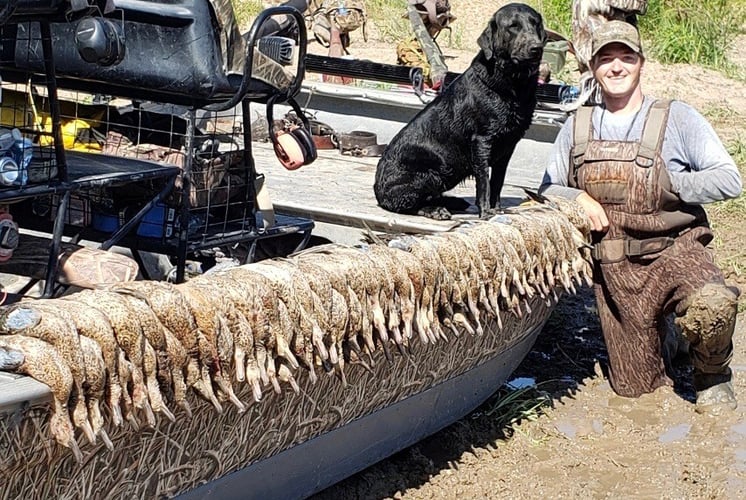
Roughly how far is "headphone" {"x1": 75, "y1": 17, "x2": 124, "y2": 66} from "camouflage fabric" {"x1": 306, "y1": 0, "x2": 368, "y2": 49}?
902 cm

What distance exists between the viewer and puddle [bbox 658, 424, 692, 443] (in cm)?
455

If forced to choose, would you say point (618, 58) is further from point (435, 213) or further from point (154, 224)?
point (154, 224)

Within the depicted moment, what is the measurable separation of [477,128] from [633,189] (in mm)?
824

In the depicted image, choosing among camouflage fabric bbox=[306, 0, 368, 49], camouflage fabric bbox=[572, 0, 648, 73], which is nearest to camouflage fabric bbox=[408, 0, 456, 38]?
camouflage fabric bbox=[306, 0, 368, 49]

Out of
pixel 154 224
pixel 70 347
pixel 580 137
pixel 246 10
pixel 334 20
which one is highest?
pixel 580 137

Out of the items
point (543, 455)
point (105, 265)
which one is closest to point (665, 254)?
point (543, 455)

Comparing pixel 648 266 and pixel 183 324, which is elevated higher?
pixel 183 324

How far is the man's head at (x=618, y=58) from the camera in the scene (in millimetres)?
4719

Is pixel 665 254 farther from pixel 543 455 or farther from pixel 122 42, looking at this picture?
pixel 122 42

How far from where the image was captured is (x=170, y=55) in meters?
3.94

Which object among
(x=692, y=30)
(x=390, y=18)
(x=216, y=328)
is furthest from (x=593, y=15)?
(x=390, y=18)

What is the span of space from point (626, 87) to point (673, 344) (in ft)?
4.44

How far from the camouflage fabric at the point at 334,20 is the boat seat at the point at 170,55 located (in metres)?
8.02

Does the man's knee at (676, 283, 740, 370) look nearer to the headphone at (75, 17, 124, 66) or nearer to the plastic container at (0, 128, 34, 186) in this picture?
the headphone at (75, 17, 124, 66)
